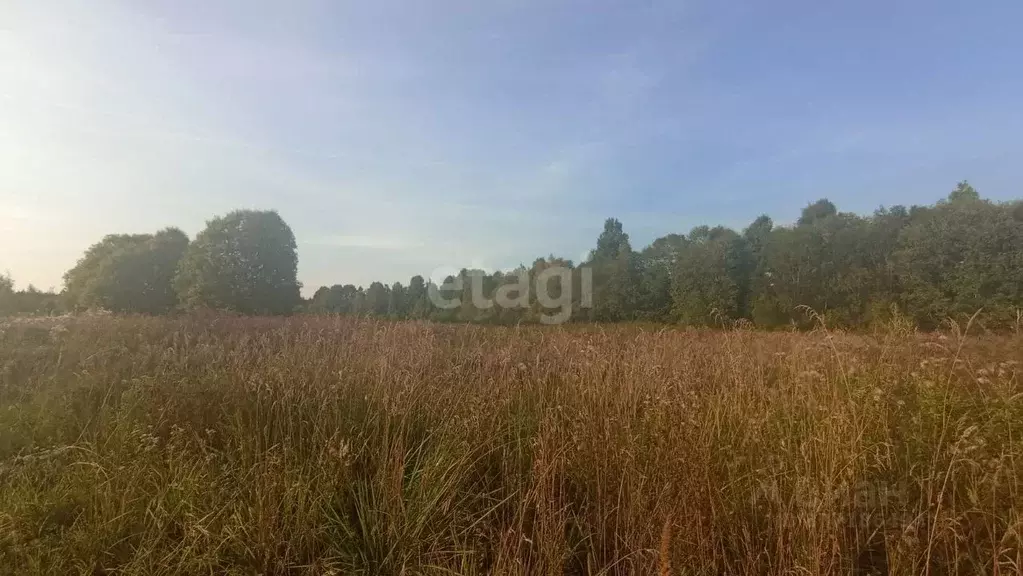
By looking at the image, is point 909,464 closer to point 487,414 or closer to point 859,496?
point 859,496

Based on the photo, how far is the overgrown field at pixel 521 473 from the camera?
82.1 inches

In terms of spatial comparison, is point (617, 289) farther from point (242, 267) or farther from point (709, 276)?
point (242, 267)

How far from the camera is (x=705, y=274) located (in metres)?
27.1

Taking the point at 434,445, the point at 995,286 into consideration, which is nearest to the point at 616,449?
the point at 434,445

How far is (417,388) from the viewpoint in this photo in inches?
144

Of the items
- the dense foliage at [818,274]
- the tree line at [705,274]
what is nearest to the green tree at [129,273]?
the tree line at [705,274]

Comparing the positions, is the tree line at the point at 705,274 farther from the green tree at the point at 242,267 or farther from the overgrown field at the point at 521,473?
the overgrown field at the point at 521,473

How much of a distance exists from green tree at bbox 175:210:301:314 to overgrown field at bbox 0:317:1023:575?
944 inches

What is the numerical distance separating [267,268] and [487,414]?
27159mm

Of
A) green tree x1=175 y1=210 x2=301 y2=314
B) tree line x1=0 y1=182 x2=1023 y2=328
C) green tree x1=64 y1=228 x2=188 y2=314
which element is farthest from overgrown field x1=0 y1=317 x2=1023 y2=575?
green tree x1=64 y1=228 x2=188 y2=314

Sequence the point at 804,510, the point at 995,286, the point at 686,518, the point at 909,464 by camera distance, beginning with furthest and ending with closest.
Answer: the point at 995,286
the point at 909,464
the point at 686,518
the point at 804,510

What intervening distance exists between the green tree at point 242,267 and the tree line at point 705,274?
0.20 feet

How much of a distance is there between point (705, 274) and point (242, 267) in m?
26.1

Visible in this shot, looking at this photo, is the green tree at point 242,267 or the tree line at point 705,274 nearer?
the tree line at point 705,274
